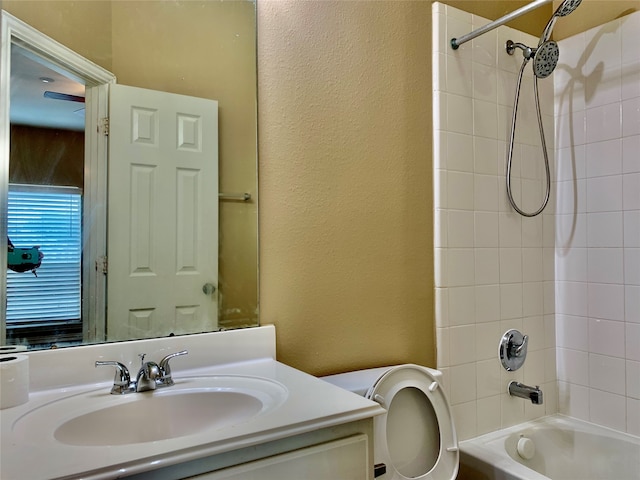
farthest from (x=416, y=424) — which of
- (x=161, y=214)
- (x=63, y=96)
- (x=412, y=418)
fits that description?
(x=63, y=96)

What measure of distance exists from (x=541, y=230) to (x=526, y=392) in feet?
2.37

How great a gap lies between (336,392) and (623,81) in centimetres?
179

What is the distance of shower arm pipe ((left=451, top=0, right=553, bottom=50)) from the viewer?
1613 millimetres

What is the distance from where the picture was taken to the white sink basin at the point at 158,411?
999 millimetres

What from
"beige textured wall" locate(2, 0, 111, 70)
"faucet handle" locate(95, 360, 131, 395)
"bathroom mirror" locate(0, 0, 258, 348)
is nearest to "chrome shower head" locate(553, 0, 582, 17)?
"bathroom mirror" locate(0, 0, 258, 348)

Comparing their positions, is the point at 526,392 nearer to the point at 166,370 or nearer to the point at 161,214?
the point at 166,370

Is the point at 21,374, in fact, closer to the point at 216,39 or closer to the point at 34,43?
the point at 34,43

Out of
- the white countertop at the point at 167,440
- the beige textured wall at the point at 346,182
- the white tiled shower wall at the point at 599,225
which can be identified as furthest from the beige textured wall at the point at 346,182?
the white tiled shower wall at the point at 599,225

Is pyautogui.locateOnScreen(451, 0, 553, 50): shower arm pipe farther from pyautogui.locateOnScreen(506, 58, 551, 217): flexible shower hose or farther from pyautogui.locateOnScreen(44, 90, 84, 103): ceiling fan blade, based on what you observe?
pyautogui.locateOnScreen(44, 90, 84, 103): ceiling fan blade

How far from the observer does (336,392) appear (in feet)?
3.62

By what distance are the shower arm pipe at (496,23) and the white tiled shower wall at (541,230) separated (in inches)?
1.5

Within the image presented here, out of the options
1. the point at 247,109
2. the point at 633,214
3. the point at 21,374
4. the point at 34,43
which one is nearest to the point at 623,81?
the point at 633,214

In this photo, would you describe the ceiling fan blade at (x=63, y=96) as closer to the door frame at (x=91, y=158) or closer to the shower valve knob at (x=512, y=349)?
Answer: the door frame at (x=91, y=158)

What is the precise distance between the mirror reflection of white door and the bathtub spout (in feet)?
4.16
